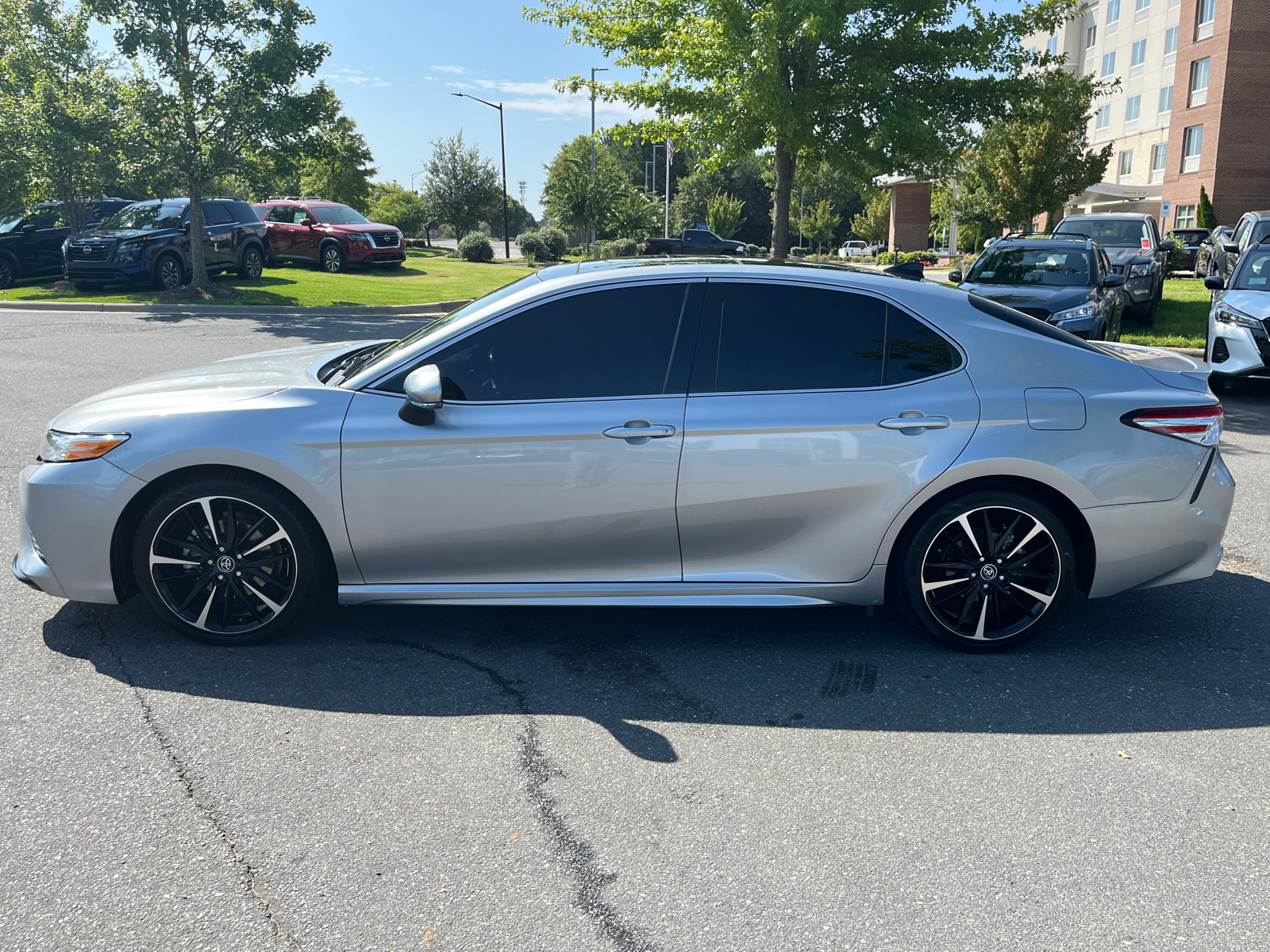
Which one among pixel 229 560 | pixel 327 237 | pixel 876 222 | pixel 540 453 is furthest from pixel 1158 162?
pixel 229 560

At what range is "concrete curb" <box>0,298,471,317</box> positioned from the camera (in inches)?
747

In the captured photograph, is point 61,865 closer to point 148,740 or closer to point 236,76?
point 148,740

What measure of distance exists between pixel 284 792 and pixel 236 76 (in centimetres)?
1891

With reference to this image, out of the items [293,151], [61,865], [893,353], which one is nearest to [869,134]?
[293,151]

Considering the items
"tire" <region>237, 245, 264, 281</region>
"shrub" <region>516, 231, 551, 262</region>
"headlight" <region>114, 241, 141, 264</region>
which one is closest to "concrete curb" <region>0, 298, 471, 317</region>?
"headlight" <region>114, 241, 141, 264</region>

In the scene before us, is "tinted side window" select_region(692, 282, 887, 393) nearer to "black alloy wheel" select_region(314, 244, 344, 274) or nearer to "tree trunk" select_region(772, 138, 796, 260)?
"tree trunk" select_region(772, 138, 796, 260)

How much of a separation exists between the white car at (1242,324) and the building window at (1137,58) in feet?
173

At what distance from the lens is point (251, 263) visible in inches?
938

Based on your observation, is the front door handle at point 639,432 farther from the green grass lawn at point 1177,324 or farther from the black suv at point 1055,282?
the green grass lawn at point 1177,324

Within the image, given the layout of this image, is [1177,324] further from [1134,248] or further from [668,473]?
[668,473]

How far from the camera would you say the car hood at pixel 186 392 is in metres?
4.35

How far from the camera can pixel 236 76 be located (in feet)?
62.5

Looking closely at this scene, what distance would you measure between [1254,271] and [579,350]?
10083 mm

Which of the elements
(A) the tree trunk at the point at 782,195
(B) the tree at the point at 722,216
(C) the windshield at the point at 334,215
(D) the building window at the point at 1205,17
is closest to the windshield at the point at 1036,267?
(A) the tree trunk at the point at 782,195
